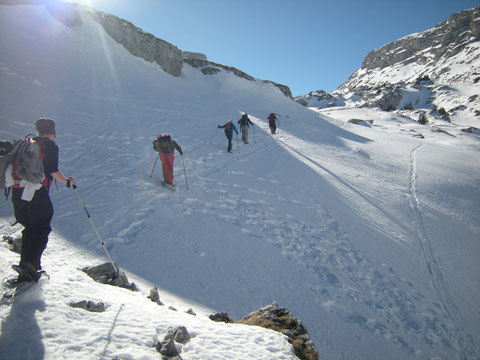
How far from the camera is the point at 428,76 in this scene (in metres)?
90.8

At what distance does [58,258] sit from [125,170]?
521 centimetres

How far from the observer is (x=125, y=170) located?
29.7 feet

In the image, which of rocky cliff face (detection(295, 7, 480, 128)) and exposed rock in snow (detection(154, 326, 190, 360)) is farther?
rocky cliff face (detection(295, 7, 480, 128))

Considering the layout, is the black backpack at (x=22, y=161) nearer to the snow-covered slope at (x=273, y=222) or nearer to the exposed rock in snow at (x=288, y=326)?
the snow-covered slope at (x=273, y=222)

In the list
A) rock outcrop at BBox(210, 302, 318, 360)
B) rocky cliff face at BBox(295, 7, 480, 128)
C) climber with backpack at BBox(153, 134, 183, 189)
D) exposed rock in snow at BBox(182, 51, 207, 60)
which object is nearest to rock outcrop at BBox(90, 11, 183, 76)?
exposed rock in snow at BBox(182, 51, 207, 60)

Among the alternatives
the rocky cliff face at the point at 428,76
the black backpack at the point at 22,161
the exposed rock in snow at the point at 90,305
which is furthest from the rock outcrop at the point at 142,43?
the rocky cliff face at the point at 428,76

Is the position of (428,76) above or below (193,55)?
above

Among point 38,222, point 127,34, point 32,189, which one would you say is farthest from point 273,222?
point 127,34

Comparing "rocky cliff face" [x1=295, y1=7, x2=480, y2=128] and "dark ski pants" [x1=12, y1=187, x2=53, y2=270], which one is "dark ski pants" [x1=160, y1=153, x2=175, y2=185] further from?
"rocky cliff face" [x1=295, y1=7, x2=480, y2=128]

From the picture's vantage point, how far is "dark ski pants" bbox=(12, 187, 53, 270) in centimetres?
300

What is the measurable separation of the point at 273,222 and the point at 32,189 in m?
5.68

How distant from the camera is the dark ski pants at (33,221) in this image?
3004 millimetres

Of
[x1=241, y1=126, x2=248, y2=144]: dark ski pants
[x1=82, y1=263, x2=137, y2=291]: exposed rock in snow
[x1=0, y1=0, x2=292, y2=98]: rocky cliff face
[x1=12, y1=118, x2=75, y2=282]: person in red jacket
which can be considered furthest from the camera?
[x1=0, y1=0, x2=292, y2=98]: rocky cliff face

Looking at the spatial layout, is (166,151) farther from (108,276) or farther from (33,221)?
(33,221)
